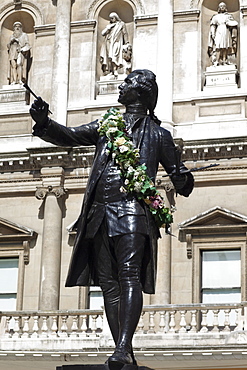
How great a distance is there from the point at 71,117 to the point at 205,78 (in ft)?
11.5

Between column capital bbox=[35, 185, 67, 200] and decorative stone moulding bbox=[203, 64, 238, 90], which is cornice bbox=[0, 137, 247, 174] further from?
decorative stone moulding bbox=[203, 64, 238, 90]

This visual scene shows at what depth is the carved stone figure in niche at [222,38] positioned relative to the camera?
22797 mm

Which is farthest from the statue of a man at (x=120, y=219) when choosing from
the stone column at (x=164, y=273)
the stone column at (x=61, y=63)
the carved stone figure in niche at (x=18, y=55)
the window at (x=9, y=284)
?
the carved stone figure in niche at (x=18, y=55)

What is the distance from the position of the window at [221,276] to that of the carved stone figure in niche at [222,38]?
4834 millimetres

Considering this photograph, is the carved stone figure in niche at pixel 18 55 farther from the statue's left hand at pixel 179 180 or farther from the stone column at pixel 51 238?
the statue's left hand at pixel 179 180

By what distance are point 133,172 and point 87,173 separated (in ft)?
52.6

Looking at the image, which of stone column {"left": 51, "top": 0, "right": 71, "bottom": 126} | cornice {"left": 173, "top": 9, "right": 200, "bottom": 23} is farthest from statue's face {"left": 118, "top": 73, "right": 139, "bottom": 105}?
cornice {"left": 173, "top": 9, "right": 200, "bottom": 23}

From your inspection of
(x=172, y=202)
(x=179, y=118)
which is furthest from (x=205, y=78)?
(x=172, y=202)

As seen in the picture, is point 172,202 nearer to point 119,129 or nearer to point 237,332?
point 237,332

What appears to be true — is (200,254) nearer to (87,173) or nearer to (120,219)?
(87,173)

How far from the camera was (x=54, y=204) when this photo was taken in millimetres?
22297

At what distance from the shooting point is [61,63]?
23.8 meters

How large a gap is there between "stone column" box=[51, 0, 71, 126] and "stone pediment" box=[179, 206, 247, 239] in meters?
4.42

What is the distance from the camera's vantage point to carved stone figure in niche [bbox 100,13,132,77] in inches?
933
